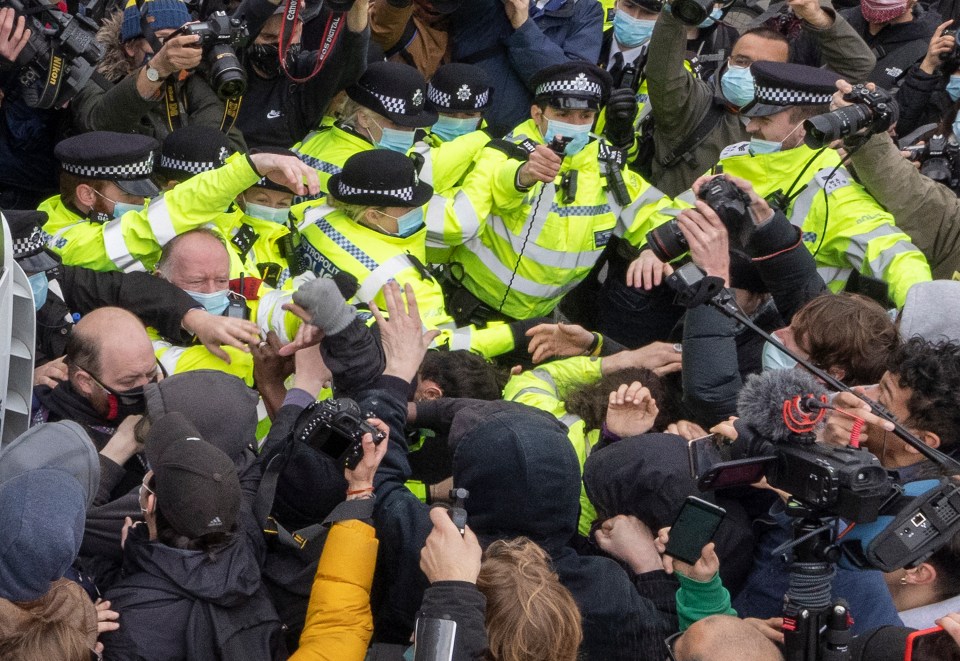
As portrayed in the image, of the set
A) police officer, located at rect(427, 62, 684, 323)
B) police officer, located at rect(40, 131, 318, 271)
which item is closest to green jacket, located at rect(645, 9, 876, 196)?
police officer, located at rect(427, 62, 684, 323)

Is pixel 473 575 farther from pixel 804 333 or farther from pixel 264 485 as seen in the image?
pixel 804 333

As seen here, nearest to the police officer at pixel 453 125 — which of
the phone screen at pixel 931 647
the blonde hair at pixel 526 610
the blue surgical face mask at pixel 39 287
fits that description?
the blue surgical face mask at pixel 39 287

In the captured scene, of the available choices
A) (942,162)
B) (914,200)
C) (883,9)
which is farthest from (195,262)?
(883,9)

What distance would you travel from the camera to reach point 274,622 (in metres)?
3.01

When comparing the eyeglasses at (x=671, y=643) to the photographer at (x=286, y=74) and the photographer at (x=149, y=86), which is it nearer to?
the photographer at (x=149, y=86)

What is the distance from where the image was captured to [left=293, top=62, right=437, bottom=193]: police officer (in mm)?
5254

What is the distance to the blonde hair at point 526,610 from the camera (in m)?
2.69

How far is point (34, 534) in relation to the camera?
241 centimetres

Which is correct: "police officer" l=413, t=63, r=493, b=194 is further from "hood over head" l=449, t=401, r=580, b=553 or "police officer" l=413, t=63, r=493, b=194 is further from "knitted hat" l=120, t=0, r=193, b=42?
"hood over head" l=449, t=401, r=580, b=553

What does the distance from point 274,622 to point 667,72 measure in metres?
3.44

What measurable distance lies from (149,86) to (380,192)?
124 centimetres

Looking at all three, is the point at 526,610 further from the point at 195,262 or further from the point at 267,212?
the point at 267,212

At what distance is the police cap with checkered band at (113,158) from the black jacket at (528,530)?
1.91 meters

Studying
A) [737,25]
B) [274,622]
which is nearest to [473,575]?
[274,622]
